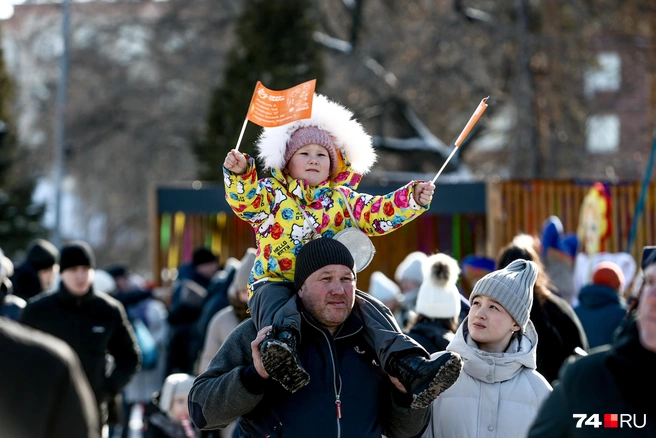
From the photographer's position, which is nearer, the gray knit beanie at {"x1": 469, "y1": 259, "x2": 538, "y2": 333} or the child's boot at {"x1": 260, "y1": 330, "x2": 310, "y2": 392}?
the child's boot at {"x1": 260, "y1": 330, "x2": 310, "y2": 392}

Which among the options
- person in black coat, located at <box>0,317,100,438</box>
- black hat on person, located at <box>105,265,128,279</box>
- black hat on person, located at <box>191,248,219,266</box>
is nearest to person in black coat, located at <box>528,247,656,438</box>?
person in black coat, located at <box>0,317,100,438</box>

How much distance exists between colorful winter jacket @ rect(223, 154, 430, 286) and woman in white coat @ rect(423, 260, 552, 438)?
50 centimetres

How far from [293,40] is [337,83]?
3277 mm

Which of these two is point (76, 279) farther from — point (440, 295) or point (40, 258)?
point (440, 295)

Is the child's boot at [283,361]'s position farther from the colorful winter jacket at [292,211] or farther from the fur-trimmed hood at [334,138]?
the fur-trimmed hood at [334,138]

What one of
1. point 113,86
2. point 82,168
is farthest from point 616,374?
point 82,168

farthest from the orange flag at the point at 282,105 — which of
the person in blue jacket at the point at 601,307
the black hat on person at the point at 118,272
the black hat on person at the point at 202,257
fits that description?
the black hat on person at the point at 118,272

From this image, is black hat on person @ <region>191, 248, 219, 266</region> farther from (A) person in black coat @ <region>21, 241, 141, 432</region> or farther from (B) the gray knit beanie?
(B) the gray knit beanie

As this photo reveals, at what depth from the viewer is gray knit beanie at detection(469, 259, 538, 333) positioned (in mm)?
4570

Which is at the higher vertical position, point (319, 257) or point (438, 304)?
point (319, 257)

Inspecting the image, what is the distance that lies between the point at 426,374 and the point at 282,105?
1.51 m

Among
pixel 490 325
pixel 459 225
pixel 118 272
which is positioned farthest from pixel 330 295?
pixel 459 225

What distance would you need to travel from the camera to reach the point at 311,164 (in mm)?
4914

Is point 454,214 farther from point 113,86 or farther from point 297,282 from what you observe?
point 113,86
